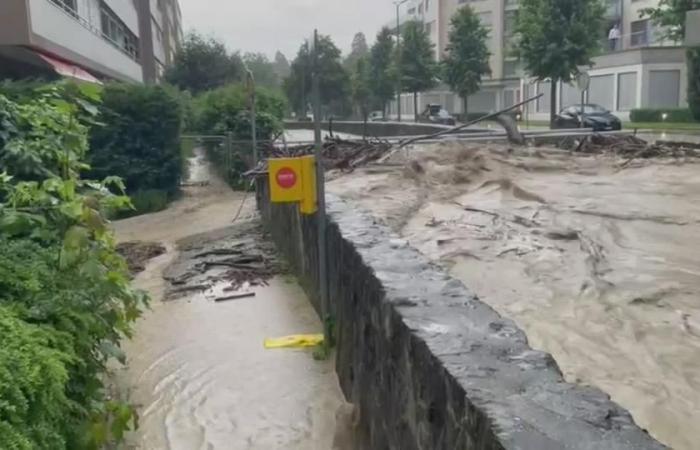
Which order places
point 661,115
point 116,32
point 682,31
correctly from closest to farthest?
point 682,31
point 116,32
point 661,115

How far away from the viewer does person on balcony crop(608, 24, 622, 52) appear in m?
40.7

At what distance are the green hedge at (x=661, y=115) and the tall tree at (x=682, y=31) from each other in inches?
25.9

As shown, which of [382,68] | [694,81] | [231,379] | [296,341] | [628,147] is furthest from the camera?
[382,68]

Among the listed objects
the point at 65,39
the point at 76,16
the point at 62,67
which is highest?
the point at 76,16

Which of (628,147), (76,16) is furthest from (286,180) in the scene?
(76,16)

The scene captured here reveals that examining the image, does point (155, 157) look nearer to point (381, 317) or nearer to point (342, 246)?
point (342, 246)

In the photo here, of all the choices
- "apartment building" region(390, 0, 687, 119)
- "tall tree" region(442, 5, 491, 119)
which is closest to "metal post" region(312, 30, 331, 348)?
"apartment building" region(390, 0, 687, 119)

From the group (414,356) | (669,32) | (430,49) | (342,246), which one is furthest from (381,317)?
(430,49)

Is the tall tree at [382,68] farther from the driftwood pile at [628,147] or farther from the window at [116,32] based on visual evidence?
the driftwood pile at [628,147]

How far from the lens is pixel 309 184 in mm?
5086

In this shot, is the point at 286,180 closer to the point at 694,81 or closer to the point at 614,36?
the point at 694,81

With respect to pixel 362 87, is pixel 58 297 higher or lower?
lower

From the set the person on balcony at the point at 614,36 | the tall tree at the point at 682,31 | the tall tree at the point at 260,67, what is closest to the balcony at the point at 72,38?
the tall tree at the point at 682,31

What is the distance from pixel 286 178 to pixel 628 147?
961cm
